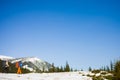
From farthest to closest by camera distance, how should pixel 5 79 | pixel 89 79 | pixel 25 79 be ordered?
pixel 89 79 < pixel 25 79 < pixel 5 79

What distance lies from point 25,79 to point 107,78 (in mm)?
10844

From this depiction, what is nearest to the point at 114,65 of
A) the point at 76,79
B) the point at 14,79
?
the point at 76,79

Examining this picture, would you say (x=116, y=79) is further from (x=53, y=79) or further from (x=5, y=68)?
(x=5, y=68)

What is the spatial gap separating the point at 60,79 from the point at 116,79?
22.4 ft

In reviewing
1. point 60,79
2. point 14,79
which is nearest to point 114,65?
point 60,79

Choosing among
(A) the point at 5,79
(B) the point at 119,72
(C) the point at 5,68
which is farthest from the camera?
(C) the point at 5,68

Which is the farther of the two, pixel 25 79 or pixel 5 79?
pixel 25 79

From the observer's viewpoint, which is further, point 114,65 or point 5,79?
point 114,65

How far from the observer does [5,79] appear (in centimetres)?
1659

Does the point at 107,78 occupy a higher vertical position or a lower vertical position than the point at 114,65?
lower

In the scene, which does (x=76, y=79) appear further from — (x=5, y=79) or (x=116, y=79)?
(x=5, y=79)

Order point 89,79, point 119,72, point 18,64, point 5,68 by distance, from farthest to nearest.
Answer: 1. point 18,64
2. point 5,68
3. point 89,79
4. point 119,72

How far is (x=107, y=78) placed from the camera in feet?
72.9

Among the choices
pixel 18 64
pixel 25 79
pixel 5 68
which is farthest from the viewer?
pixel 18 64
